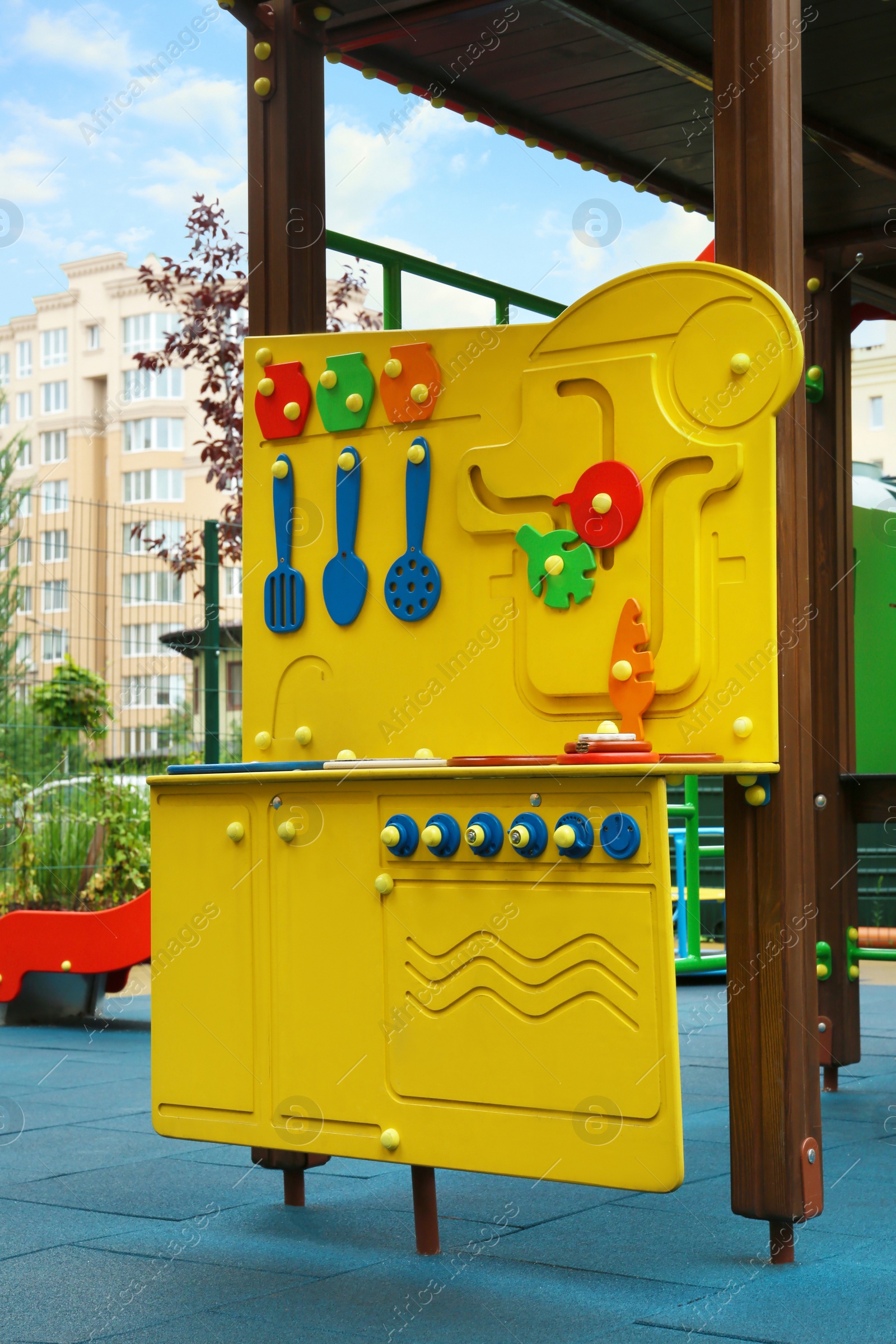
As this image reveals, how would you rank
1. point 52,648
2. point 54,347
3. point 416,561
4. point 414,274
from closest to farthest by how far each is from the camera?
point 416,561 → point 414,274 → point 52,648 → point 54,347

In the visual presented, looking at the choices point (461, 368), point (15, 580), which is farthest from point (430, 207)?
point (15, 580)

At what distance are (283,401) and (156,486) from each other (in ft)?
177

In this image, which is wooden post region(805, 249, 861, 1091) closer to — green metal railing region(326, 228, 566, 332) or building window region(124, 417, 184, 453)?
green metal railing region(326, 228, 566, 332)

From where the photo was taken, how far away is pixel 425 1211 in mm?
3523

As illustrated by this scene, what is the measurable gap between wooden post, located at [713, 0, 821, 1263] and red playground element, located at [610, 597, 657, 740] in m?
0.29

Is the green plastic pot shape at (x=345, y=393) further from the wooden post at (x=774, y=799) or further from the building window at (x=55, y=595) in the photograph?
the building window at (x=55, y=595)

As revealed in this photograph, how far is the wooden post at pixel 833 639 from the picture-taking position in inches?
229

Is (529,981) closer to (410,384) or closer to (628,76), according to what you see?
(410,384)

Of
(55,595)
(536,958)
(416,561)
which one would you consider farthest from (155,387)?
(536,958)

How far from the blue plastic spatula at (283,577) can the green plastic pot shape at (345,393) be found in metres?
0.19

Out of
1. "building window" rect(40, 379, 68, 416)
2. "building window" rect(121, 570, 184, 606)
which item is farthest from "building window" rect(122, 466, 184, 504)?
"building window" rect(121, 570, 184, 606)

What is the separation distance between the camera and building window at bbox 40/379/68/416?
57500mm

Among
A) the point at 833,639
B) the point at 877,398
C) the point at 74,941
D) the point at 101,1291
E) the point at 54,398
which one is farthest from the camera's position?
the point at 54,398

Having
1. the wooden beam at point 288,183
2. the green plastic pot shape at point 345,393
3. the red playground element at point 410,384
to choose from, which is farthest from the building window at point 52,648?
the red playground element at point 410,384
